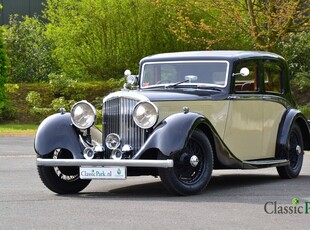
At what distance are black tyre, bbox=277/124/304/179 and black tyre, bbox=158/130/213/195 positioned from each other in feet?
7.82

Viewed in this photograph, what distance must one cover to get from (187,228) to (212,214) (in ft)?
3.20

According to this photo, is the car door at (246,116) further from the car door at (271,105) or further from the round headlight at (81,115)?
the round headlight at (81,115)

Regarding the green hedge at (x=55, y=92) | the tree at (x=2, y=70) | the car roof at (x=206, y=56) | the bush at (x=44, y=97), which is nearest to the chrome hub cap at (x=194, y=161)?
the car roof at (x=206, y=56)

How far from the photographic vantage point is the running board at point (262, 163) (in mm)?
11898

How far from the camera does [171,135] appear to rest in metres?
10.5

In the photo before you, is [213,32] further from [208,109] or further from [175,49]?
[208,109]

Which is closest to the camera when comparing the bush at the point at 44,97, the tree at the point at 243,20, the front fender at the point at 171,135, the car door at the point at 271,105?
the front fender at the point at 171,135

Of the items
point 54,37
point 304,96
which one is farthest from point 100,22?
point 304,96

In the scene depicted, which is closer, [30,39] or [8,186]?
[8,186]

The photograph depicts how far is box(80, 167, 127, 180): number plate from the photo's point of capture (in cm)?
1045

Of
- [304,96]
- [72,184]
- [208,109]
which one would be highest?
[208,109]

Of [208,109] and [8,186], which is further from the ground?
[208,109]

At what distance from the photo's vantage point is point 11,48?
3497 cm

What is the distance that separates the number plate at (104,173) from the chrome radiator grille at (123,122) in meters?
0.48
